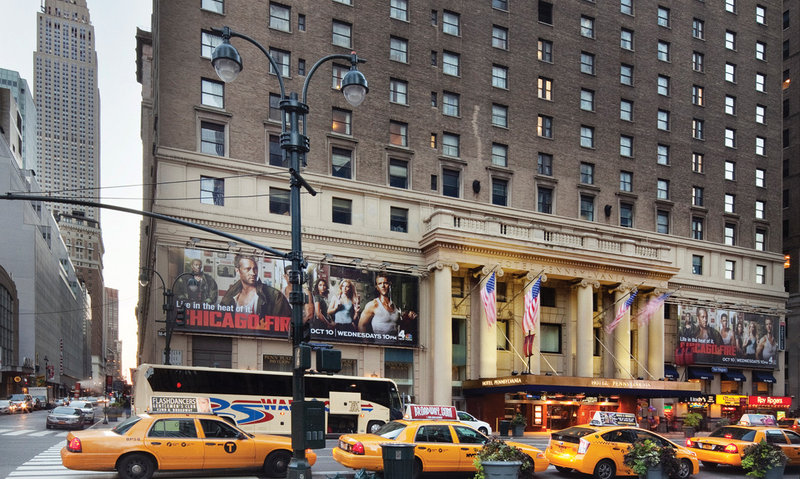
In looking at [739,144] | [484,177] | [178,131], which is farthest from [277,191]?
[739,144]

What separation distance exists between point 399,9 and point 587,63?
638 inches

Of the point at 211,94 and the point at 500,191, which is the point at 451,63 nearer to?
the point at 500,191

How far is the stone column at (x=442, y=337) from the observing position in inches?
1630

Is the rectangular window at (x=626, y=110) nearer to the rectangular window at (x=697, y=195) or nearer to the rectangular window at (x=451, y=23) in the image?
the rectangular window at (x=697, y=195)

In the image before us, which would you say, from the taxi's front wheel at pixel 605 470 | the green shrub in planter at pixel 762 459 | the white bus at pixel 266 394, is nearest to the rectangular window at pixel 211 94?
the white bus at pixel 266 394

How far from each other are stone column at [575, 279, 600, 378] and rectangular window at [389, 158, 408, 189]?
14272mm

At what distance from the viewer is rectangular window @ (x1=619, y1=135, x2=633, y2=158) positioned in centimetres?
5350

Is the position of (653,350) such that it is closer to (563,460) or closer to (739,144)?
(739,144)

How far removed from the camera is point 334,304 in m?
41.3

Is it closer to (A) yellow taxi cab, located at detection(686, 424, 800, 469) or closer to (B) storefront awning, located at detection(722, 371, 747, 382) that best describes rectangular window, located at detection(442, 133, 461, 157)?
(A) yellow taxi cab, located at detection(686, 424, 800, 469)

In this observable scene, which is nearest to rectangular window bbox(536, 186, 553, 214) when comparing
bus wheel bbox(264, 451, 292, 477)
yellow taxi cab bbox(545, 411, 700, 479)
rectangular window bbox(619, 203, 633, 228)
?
rectangular window bbox(619, 203, 633, 228)

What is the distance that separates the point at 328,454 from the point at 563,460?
9079 millimetres

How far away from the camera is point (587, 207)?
2028 inches

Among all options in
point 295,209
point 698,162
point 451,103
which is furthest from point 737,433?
point 698,162
